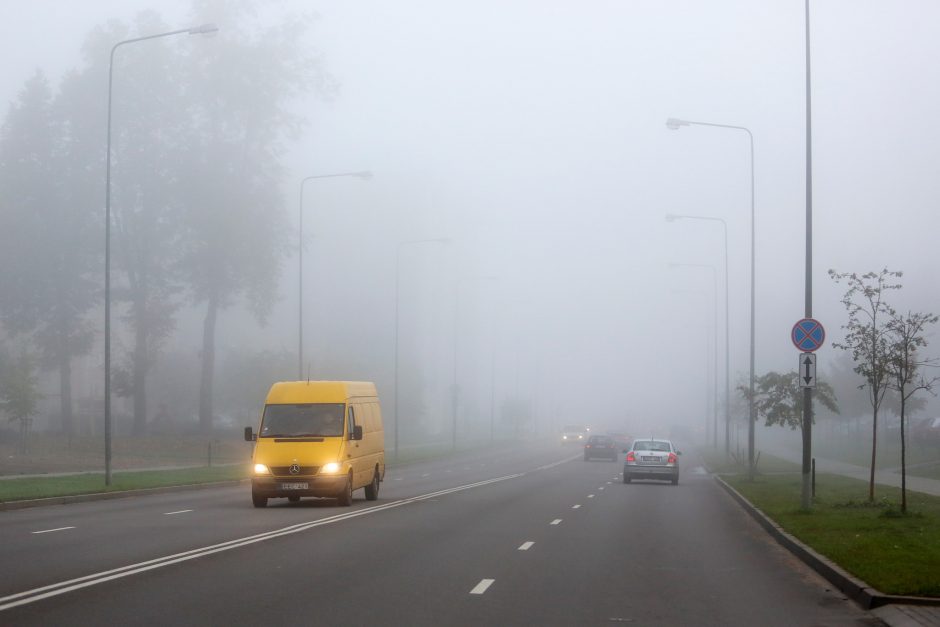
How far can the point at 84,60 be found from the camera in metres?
59.5

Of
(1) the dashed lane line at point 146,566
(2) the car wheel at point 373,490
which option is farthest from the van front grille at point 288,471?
(2) the car wheel at point 373,490

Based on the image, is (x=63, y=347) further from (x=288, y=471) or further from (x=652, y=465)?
(x=288, y=471)

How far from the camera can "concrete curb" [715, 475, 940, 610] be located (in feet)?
39.5

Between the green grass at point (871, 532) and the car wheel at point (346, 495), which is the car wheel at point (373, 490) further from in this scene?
the green grass at point (871, 532)

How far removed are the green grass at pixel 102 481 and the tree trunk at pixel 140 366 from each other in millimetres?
15880

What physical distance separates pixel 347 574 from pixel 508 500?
16.4 m

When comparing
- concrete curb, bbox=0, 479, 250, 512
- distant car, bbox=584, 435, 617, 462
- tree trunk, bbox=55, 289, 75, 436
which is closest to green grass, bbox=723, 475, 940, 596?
concrete curb, bbox=0, 479, 250, 512

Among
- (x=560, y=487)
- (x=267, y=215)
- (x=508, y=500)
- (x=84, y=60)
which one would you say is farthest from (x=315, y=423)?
(x=84, y=60)

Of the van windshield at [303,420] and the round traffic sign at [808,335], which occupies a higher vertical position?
the round traffic sign at [808,335]

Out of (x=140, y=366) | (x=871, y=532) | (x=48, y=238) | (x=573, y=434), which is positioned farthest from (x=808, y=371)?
(x=573, y=434)

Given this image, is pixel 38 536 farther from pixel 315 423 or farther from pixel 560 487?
pixel 560 487

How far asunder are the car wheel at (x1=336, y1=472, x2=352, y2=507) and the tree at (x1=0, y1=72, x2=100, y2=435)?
36.5 metres

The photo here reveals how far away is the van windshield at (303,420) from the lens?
26609 mm

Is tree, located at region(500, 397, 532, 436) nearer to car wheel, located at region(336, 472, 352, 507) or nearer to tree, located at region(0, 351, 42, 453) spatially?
tree, located at region(0, 351, 42, 453)
